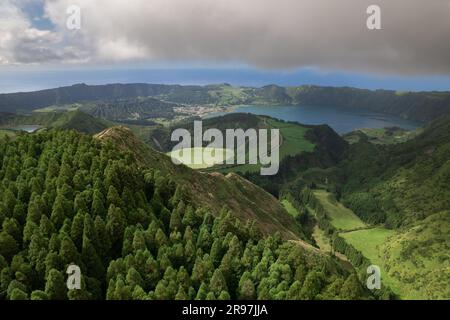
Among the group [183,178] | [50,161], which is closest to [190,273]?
[50,161]

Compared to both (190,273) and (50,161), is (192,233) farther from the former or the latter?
(50,161)

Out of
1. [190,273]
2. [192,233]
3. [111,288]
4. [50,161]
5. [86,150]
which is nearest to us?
[111,288]

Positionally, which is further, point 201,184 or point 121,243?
point 201,184

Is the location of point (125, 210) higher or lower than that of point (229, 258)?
higher

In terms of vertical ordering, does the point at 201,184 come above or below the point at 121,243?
below

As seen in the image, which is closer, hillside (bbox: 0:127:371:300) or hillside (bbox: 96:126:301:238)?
hillside (bbox: 0:127:371:300)
